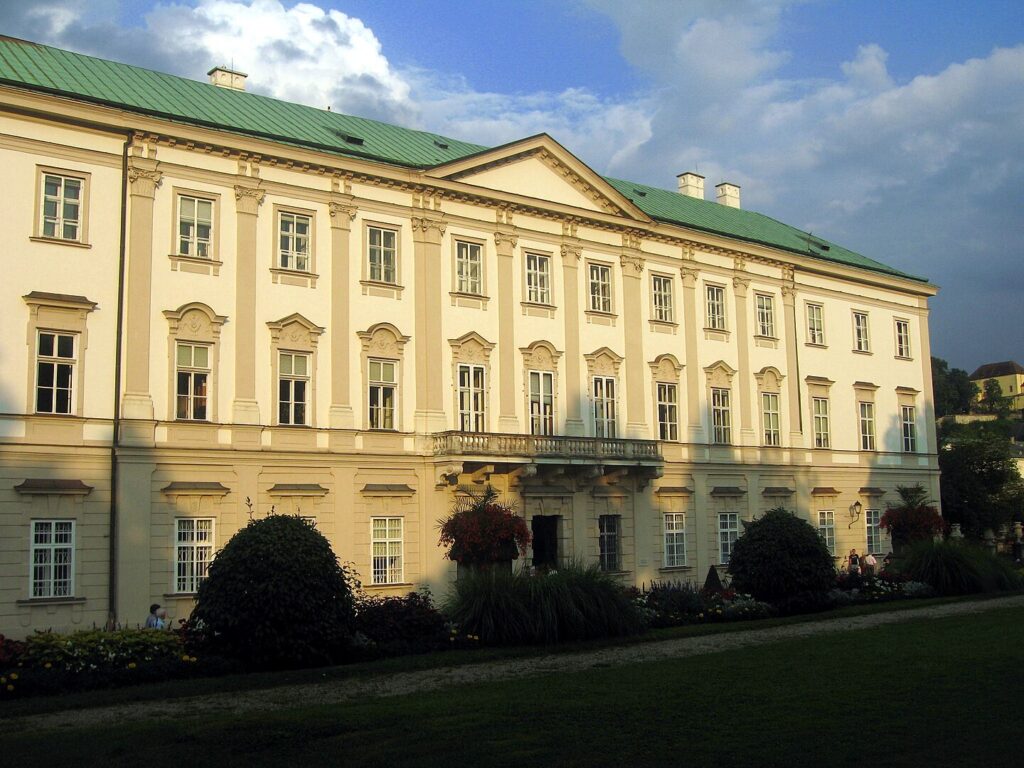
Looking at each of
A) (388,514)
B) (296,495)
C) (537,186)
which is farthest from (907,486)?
(296,495)

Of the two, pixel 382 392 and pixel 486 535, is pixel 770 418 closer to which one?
pixel 382 392

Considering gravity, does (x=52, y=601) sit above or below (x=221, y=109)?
below

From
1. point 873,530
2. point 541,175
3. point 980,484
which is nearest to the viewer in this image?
point 541,175

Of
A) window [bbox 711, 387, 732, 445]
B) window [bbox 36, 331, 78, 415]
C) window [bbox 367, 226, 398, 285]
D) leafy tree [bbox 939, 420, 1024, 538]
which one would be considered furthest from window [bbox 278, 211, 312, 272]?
leafy tree [bbox 939, 420, 1024, 538]

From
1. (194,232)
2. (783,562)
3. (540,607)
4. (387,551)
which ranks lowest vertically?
(540,607)

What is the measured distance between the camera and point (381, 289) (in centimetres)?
3294

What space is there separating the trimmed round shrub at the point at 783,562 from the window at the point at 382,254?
13.1 meters

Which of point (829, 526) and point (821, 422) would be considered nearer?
point (829, 526)

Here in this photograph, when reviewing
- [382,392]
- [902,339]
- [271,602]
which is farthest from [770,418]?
[271,602]

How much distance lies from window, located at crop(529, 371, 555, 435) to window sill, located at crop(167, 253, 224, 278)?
11079mm

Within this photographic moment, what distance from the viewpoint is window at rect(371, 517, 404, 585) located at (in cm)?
3159

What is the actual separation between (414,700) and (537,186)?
79.0ft

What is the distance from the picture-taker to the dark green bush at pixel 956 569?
112ft

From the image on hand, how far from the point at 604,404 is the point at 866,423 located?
15861 millimetres
